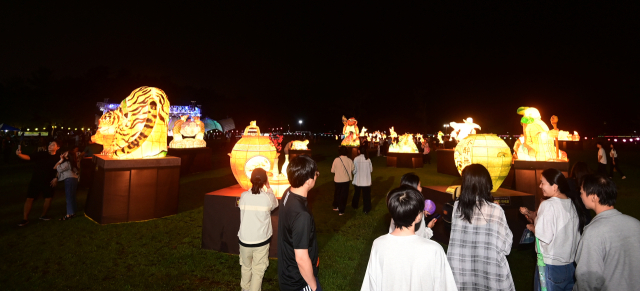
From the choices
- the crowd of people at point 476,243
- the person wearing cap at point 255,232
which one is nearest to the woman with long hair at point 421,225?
the crowd of people at point 476,243

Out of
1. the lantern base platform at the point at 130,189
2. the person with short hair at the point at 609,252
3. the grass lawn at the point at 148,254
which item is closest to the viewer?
the person with short hair at the point at 609,252

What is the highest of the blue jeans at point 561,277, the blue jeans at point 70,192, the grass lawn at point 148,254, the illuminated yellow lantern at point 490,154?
the illuminated yellow lantern at point 490,154

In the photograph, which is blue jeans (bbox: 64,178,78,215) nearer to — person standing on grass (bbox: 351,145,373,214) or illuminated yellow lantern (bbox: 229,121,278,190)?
illuminated yellow lantern (bbox: 229,121,278,190)

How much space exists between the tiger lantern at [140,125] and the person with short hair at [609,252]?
307 inches

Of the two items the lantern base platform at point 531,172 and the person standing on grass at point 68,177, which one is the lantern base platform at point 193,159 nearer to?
the person standing on grass at point 68,177

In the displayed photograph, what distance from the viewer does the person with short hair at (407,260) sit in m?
1.89

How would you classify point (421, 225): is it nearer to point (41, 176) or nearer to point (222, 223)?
point (222, 223)

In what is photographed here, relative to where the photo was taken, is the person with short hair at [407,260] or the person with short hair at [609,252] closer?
the person with short hair at [407,260]

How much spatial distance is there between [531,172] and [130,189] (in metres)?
10.0

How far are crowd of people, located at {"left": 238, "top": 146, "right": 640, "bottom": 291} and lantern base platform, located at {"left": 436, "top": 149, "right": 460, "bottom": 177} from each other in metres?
11.9

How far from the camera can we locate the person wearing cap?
3.68 meters

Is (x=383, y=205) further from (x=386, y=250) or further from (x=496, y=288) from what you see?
(x=386, y=250)

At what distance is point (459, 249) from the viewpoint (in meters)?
2.82

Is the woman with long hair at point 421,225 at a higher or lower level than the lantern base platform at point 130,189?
higher
